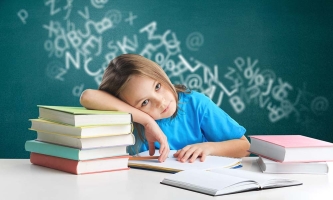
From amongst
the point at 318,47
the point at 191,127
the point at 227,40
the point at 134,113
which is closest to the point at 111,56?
the point at 227,40

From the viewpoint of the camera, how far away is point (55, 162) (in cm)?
128

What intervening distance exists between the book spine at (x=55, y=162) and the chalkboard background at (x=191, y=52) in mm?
2172

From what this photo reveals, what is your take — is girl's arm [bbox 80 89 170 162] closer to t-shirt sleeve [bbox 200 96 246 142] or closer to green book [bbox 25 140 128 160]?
green book [bbox 25 140 128 160]

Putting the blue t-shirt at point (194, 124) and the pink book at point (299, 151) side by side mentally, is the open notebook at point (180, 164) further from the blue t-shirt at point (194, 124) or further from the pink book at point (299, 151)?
the blue t-shirt at point (194, 124)

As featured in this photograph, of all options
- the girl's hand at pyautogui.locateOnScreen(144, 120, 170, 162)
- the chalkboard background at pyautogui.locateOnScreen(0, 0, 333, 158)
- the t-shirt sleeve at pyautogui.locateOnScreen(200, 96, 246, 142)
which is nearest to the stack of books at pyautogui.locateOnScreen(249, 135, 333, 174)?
the girl's hand at pyautogui.locateOnScreen(144, 120, 170, 162)

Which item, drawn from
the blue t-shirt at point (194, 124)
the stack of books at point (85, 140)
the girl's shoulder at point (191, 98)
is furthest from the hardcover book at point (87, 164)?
the girl's shoulder at point (191, 98)

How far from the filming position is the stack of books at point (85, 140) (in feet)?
3.96

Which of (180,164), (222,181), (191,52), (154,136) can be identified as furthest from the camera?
(191,52)

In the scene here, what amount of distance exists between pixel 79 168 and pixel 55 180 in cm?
8

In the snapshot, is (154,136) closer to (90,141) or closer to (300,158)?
(90,141)

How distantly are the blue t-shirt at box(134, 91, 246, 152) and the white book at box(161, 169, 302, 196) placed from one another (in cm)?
74

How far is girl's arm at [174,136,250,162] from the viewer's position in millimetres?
1378

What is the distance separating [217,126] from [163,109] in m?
0.31

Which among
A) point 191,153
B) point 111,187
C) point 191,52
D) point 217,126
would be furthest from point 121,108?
→ point 191,52
